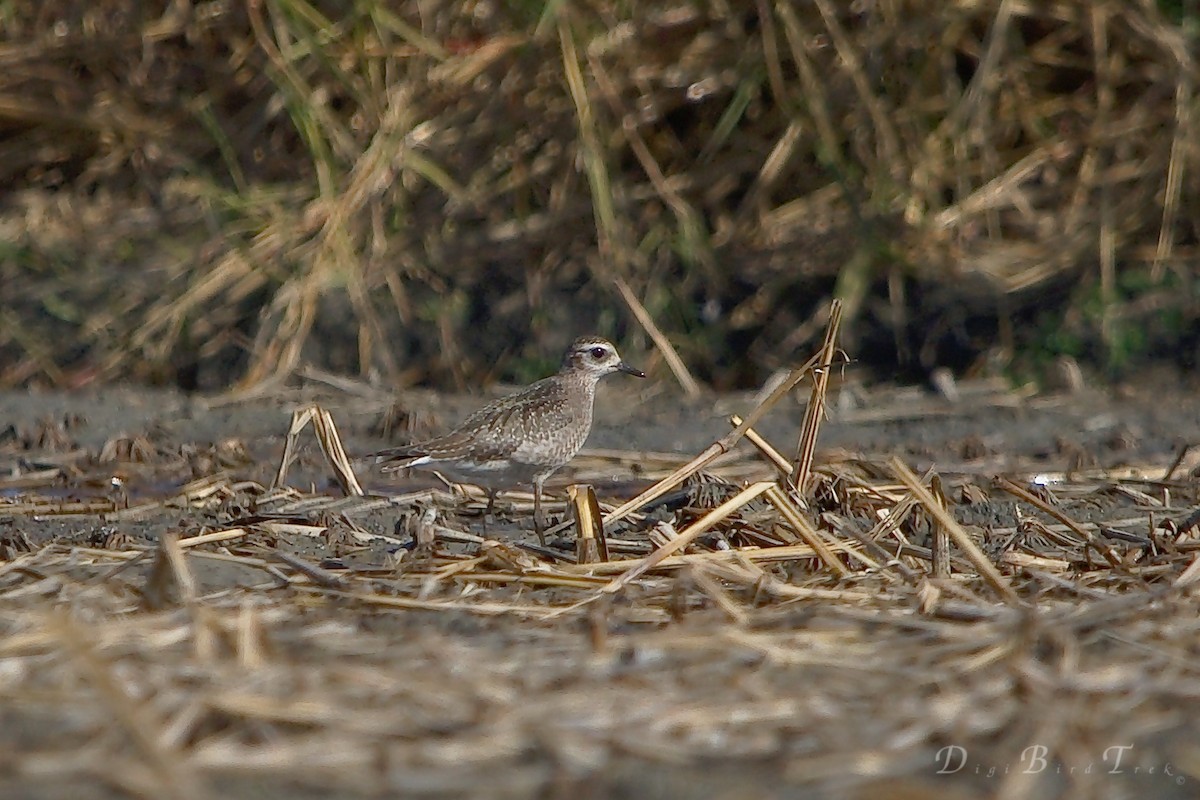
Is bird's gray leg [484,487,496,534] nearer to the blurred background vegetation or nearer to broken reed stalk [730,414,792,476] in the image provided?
broken reed stalk [730,414,792,476]

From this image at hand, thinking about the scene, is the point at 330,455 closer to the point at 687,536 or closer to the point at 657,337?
the point at 657,337

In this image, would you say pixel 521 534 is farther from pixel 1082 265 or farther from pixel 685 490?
pixel 1082 265

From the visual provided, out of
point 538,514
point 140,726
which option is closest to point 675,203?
point 538,514

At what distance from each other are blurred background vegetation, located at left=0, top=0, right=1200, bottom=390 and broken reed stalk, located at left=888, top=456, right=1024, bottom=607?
4674 millimetres

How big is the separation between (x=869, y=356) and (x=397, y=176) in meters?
2.71

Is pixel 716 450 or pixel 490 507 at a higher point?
pixel 716 450

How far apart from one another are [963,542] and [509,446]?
91.1 inches

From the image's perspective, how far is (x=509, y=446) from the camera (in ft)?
22.1

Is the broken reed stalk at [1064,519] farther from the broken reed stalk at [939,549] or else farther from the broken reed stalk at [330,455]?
the broken reed stalk at [330,455]

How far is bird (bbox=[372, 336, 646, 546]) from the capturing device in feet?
22.1

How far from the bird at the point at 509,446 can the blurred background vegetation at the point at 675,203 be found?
2.37m

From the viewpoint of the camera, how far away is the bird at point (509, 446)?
6.74 metres

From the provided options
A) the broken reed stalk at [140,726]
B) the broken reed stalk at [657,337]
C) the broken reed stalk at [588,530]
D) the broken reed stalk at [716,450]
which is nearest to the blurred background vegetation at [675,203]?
the broken reed stalk at [657,337]

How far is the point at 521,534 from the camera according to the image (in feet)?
19.5
